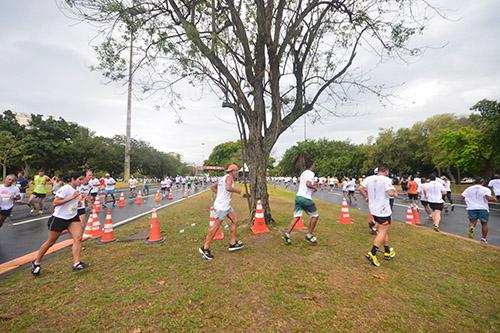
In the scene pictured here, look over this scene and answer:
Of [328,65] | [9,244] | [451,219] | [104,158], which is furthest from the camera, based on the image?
[104,158]

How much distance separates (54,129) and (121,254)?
38912mm

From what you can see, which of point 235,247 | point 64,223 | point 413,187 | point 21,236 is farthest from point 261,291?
point 413,187

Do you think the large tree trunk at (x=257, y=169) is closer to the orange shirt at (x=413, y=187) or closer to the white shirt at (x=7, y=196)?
the white shirt at (x=7, y=196)

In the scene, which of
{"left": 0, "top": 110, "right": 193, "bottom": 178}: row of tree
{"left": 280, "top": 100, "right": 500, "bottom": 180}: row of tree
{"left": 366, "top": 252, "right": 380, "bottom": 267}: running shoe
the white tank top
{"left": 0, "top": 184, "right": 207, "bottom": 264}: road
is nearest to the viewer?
{"left": 366, "top": 252, "right": 380, "bottom": 267}: running shoe

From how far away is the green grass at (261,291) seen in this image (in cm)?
275

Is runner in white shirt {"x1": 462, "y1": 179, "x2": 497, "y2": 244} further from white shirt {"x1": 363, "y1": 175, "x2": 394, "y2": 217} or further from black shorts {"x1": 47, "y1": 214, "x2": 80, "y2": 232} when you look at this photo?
black shorts {"x1": 47, "y1": 214, "x2": 80, "y2": 232}

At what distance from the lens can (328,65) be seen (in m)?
7.54

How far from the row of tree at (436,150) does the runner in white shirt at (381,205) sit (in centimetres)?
1089

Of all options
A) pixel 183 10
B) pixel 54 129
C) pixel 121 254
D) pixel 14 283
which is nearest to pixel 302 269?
pixel 121 254

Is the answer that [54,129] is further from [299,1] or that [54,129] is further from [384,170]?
[384,170]

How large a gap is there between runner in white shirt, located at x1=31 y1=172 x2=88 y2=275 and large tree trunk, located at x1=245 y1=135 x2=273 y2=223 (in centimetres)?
387

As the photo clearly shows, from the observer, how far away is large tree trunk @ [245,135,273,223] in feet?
21.8

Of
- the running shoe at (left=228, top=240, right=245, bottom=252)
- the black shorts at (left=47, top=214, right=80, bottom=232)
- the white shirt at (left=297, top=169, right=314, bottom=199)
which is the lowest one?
the running shoe at (left=228, top=240, right=245, bottom=252)

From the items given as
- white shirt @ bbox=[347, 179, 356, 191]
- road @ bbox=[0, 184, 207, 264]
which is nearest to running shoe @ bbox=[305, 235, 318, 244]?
road @ bbox=[0, 184, 207, 264]
